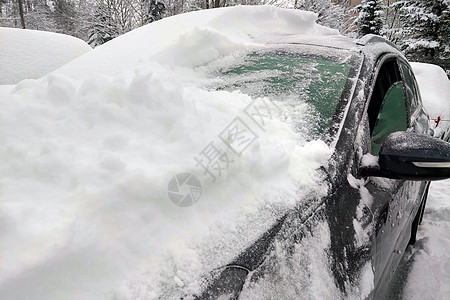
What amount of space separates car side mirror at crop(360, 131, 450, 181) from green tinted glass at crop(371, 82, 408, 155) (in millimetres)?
224

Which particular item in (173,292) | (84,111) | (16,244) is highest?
(84,111)

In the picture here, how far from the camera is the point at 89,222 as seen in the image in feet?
2.80

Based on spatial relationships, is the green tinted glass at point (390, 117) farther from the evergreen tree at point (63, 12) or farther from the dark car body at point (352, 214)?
the evergreen tree at point (63, 12)

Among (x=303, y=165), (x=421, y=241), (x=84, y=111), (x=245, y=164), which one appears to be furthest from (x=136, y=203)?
(x=421, y=241)

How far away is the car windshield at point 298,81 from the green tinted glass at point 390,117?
261 millimetres

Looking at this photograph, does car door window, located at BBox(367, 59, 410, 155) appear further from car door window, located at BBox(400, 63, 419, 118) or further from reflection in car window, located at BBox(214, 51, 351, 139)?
reflection in car window, located at BBox(214, 51, 351, 139)

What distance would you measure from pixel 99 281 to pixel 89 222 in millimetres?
155

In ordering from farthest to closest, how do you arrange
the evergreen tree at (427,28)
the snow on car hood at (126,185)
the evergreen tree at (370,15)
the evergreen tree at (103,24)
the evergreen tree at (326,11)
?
the evergreen tree at (326,11), the evergreen tree at (103,24), the evergreen tree at (370,15), the evergreen tree at (427,28), the snow on car hood at (126,185)

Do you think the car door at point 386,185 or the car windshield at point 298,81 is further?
the car windshield at point 298,81

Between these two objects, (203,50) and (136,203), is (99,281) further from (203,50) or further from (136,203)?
(203,50)

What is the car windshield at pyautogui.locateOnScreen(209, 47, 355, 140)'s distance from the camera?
4.93ft

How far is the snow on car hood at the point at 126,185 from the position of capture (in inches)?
31.1

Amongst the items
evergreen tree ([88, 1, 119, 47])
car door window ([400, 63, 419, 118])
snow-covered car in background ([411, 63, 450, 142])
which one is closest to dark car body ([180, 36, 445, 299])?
car door window ([400, 63, 419, 118])

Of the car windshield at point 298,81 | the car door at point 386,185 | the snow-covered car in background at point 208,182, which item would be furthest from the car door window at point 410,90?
the car windshield at point 298,81
